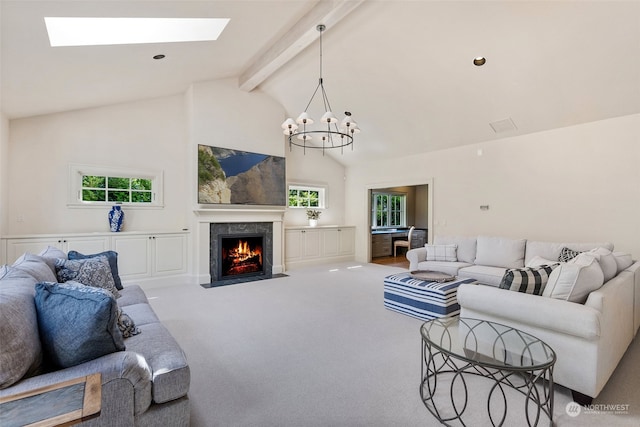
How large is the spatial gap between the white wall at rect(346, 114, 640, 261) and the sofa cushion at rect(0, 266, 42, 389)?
6.15m

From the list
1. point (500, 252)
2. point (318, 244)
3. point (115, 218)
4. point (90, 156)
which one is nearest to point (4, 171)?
point (90, 156)

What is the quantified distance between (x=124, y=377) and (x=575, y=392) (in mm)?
2762

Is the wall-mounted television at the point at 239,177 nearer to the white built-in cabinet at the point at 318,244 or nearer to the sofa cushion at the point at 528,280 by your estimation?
A: the white built-in cabinet at the point at 318,244

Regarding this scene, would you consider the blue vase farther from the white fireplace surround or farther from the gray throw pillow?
the gray throw pillow

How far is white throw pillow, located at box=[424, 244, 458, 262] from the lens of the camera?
5262 millimetres

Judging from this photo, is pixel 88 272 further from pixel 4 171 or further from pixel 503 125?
pixel 503 125

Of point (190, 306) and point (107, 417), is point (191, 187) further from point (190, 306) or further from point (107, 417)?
point (107, 417)

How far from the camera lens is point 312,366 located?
2541 mm

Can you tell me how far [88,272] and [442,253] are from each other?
498 cm

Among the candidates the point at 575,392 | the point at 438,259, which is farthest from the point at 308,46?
the point at 575,392

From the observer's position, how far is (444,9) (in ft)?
11.6

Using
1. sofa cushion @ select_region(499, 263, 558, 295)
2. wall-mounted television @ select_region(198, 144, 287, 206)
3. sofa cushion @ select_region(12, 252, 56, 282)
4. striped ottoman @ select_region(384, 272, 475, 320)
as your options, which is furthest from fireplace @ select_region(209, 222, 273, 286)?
sofa cushion @ select_region(499, 263, 558, 295)

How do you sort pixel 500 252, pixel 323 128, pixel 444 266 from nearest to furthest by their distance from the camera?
pixel 500 252, pixel 444 266, pixel 323 128

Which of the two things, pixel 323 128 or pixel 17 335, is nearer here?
pixel 17 335
